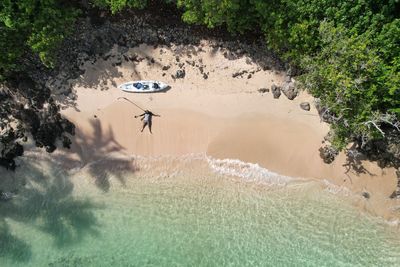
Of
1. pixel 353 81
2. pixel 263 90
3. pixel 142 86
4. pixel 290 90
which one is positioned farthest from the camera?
pixel 263 90

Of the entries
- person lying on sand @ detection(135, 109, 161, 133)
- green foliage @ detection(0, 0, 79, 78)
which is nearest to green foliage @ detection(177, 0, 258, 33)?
person lying on sand @ detection(135, 109, 161, 133)

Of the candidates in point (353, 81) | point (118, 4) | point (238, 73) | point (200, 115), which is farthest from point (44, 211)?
point (353, 81)

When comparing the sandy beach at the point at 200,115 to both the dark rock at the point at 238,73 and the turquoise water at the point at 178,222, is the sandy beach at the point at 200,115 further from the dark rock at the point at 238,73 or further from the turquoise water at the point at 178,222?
the turquoise water at the point at 178,222

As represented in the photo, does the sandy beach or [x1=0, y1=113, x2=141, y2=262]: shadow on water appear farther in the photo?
the sandy beach

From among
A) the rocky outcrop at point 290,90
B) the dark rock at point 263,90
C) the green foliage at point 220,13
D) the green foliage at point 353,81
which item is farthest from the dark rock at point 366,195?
the green foliage at point 220,13

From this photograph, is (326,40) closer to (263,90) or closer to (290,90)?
(290,90)

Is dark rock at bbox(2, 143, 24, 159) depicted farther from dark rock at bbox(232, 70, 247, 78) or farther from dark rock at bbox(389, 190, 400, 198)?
dark rock at bbox(389, 190, 400, 198)

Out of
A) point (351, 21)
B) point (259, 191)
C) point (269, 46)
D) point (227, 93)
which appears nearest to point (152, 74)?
point (227, 93)
